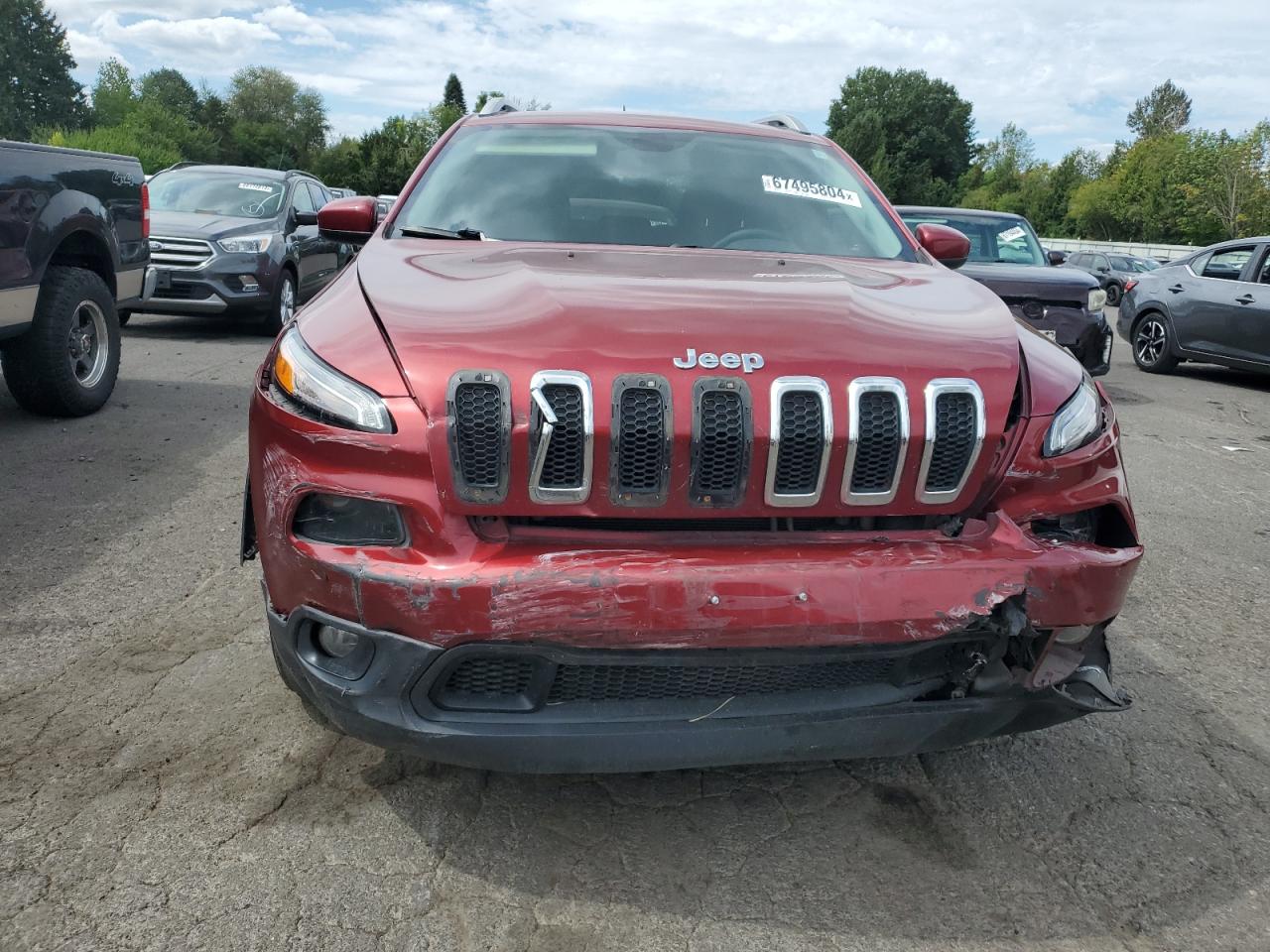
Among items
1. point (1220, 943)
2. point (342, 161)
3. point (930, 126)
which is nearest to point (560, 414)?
point (1220, 943)

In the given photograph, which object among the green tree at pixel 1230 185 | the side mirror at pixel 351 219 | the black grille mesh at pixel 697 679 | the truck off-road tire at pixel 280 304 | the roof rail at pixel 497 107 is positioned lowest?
the truck off-road tire at pixel 280 304

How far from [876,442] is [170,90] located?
116m

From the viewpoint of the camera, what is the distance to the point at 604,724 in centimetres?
211

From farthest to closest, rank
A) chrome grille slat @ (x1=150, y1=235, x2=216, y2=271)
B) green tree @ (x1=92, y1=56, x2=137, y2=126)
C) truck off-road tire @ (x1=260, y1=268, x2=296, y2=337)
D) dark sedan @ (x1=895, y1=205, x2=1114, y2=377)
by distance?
green tree @ (x1=92, y1=56, x2=137, y2=126), truck off-road tire @ (x1=260, y1=268, x2=296, y2=337), chrome grille slat @ (x1=150, y1=235, x2=216, y2=271), dark sedan @ (x1=895, y1=205, x2=1114, y2=377)

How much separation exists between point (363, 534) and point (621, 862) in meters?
0.91

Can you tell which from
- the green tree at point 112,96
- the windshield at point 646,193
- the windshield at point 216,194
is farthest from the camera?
the green tree at point 112,96

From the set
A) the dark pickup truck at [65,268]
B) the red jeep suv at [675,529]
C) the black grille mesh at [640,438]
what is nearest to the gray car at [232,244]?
the dark pickup truck at [65,268]

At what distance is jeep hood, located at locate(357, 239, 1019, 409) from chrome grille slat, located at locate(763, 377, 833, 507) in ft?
0.12

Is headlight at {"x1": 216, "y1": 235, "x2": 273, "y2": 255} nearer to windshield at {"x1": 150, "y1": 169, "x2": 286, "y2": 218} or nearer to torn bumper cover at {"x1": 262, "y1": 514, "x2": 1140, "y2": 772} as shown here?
windshield at {"x1": 150, "y1": 169, "x2": 286, "y2": 218}

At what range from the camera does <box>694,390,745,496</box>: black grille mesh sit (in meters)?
2.07

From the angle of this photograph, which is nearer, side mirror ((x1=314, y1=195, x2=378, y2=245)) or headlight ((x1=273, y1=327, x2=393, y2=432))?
headlight ((x1=273, y1=327, x2=393, y2=432))

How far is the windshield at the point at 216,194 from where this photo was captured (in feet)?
36.0

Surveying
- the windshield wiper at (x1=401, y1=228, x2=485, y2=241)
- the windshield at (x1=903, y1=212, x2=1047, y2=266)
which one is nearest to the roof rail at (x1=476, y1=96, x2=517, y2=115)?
the windshield wiper at (x1=401, y1=228, x2=485, y2=241)

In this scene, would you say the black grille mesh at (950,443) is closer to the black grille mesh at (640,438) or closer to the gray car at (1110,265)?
the black grille mesh at (640,438)
